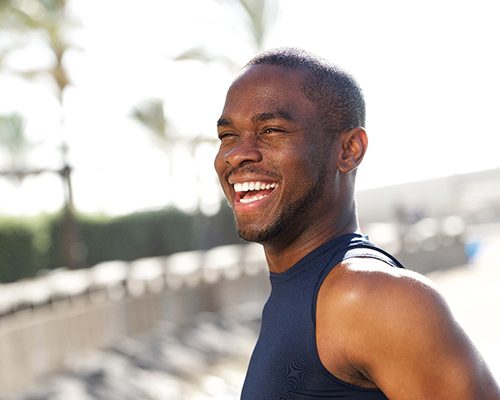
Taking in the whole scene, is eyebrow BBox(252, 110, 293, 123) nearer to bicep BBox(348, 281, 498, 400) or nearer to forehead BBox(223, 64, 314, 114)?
forehead BBox(223, 64, 314, 114)

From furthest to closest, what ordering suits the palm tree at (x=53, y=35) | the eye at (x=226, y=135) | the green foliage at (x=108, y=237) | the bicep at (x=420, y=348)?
1. the green foliage at (x=108, y=237)
2. the palm tree at (x=53, y=35)
3. the eye at (x=226, y=135)
4. the bicep at (x=420, y=348)

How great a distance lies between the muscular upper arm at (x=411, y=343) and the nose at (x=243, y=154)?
1.35ft

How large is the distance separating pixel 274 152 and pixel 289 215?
142 mm

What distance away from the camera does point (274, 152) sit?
159 cm

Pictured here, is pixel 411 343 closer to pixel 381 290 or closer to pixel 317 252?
pixel 381 290

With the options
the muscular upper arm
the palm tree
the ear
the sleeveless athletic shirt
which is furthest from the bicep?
the palm tree

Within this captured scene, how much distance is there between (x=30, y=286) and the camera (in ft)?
31.4

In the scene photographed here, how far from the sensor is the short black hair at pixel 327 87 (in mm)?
1599

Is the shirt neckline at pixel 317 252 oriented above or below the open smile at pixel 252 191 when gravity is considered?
below

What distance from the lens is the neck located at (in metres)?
1.64

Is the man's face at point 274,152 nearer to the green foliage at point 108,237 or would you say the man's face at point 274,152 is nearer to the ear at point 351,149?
the ear at point 351,149

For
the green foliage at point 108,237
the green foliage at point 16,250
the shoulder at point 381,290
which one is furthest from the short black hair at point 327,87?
the green foliage at point 16,250

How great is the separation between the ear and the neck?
0.11 m

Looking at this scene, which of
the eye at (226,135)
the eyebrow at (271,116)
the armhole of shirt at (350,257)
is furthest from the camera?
the eye at (226,135)
